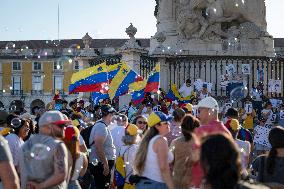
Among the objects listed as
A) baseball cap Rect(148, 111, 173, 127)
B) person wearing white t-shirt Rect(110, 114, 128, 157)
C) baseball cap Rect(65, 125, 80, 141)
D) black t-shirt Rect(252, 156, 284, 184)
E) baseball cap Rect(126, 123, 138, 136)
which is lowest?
person wearing white t-shirt Rect(110, 114, 128, 157)

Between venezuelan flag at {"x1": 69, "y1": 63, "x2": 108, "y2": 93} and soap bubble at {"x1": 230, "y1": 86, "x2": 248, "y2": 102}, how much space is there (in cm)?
590

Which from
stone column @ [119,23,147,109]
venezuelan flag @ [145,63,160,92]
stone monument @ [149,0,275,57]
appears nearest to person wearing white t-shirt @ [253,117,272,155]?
venezuelan flag @ [145,63,160,92]

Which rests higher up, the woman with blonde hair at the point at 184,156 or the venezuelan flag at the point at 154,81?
the venezuelan flag at the point at 154,81

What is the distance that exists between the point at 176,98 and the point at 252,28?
563 centimetres

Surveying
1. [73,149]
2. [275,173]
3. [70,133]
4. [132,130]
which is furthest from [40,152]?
[132,130]

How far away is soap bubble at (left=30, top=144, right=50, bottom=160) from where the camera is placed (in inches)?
266

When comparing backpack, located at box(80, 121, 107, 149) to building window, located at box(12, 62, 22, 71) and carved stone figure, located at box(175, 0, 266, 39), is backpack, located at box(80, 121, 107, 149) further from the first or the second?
building window, located at box(12, 62, 22, 71)

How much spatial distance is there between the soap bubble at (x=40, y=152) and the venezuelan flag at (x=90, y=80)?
40.7 feet

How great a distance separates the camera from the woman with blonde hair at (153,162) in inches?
284

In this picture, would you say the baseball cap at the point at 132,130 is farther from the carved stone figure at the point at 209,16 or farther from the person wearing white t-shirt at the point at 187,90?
the carved stone figure at the point at 209,16

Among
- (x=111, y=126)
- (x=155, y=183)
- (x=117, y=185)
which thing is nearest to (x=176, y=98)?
(x=111, y=126)

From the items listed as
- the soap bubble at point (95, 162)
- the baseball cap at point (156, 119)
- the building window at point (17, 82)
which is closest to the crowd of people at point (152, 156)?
the baseball cap at point (156, 119)

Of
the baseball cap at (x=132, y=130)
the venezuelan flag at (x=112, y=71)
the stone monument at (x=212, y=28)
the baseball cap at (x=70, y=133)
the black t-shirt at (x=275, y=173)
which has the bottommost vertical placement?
the black t-shirt at (x=275, y=173)

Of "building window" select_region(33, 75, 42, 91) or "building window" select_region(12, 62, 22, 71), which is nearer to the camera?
"building window" select_region(12, 62, 22, 71)
